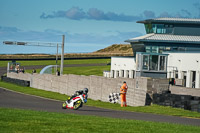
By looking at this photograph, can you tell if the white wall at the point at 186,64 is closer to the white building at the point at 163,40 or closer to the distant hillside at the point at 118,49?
the white building at the point at 163,40

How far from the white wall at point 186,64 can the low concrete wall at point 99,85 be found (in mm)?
11367

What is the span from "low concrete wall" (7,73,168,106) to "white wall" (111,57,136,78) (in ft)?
45.5

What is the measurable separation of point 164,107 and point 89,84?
542 inches

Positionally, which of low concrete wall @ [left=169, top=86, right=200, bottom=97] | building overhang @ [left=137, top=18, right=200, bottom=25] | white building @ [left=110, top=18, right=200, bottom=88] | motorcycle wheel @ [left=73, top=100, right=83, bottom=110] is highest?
building overhang @ [left=137, top=18, right=200, bottom=25]

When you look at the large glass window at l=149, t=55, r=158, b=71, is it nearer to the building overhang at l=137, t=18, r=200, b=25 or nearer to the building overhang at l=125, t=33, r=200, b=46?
the building overhang at l=125, t=33, r=200, b=46

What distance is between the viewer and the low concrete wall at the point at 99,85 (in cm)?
2807

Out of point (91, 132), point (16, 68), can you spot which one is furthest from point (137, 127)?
point (16, 68)

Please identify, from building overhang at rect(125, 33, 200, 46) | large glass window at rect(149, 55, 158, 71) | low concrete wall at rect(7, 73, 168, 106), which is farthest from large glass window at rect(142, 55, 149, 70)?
building overhang at rect(125, 33, 200, 46)

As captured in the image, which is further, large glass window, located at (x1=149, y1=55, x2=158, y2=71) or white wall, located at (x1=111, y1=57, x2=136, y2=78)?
white wall, located at (x1=111, y1=57, x2=136, y2=78)

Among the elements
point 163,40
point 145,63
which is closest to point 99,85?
point 145,63

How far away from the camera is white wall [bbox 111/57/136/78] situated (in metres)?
60.5

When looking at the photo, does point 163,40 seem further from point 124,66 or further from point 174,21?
point 124,66

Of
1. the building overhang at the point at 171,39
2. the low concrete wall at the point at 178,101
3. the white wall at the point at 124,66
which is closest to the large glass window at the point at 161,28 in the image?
the building overhang at the point at 171,39

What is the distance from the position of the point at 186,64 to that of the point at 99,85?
41.0 feet
